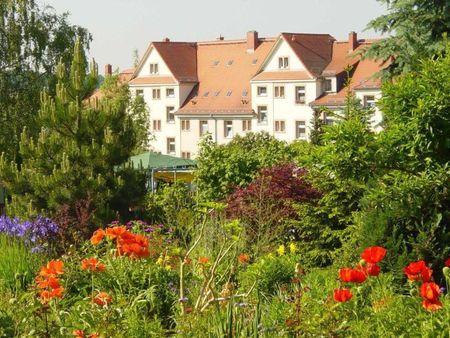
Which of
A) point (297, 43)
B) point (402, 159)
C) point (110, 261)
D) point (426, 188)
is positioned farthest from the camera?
point (297, 43)

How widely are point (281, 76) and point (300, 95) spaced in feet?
6.26

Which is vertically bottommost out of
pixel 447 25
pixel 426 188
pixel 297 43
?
pixel 426 188

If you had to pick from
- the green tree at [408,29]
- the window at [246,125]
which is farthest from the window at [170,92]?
the green tree at [408,29]

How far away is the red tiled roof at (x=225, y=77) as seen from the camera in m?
76.0

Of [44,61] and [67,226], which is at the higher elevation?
[44,61]

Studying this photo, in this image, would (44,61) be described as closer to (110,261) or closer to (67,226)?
(67,226)

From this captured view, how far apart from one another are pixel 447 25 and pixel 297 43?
53.5 metres

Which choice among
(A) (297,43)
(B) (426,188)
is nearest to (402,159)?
(B) (426,188)

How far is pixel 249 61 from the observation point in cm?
7700

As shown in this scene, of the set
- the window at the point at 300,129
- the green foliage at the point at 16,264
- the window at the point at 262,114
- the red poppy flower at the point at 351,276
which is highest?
the window at the point at 262,114

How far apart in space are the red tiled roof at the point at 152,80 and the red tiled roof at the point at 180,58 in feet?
2.32

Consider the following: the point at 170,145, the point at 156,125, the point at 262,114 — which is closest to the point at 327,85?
the point at 262,114

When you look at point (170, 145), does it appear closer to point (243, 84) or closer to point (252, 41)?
point (243, 84)

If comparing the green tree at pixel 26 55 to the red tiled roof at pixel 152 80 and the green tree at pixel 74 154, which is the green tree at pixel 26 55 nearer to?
the green tree at pixel 74 154
